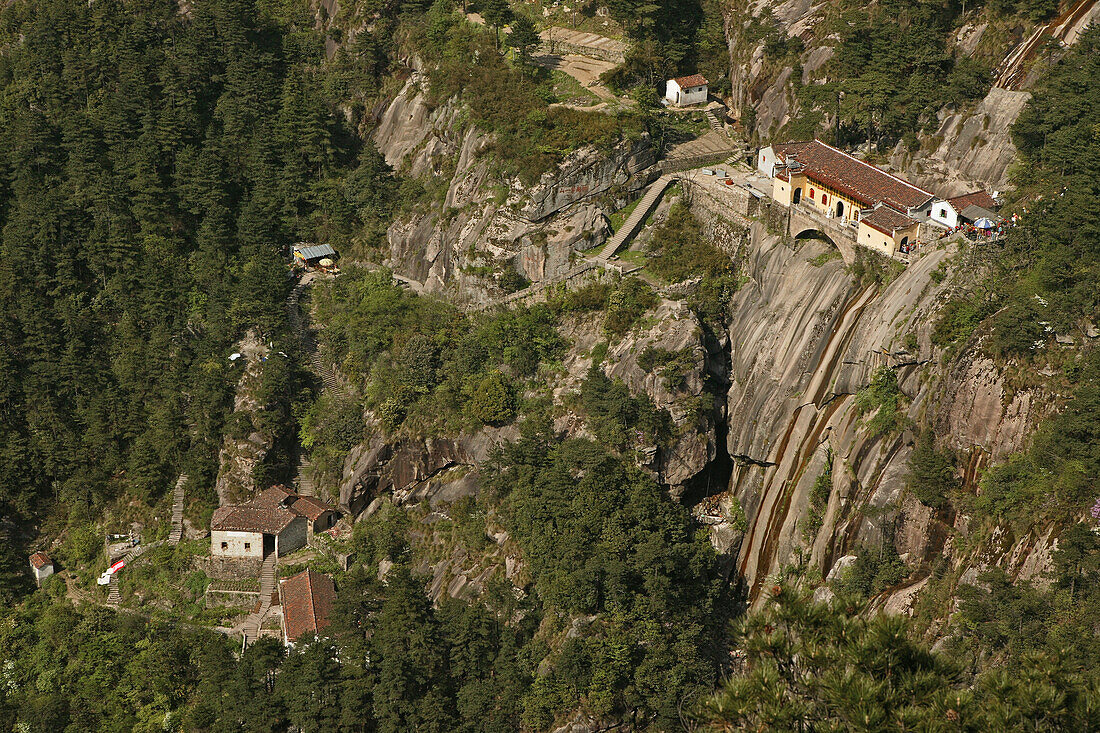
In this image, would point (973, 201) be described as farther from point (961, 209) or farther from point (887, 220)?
point (887, 220)

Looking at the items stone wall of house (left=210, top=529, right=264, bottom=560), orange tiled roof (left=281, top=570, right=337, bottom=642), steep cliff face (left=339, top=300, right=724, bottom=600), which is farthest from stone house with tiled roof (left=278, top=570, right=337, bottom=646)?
steep cliff face (left=339, top=300, right=724, bottom=600)

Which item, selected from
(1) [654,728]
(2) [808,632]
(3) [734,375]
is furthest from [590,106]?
(2) [808,632]

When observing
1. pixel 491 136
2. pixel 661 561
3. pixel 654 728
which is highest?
pixel 491 136

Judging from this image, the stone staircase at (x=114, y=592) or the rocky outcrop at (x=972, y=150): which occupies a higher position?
the rocky outcrop at (x=972, y=150)

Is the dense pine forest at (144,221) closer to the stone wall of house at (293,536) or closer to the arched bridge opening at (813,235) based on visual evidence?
the stone wall of house at (293,536)

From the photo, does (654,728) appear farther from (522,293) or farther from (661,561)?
(522,293)

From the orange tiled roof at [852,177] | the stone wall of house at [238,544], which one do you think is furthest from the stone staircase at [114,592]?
the orange tiled roof at [852,177]

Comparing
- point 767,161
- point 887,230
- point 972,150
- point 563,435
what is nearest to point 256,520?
point 563,435
